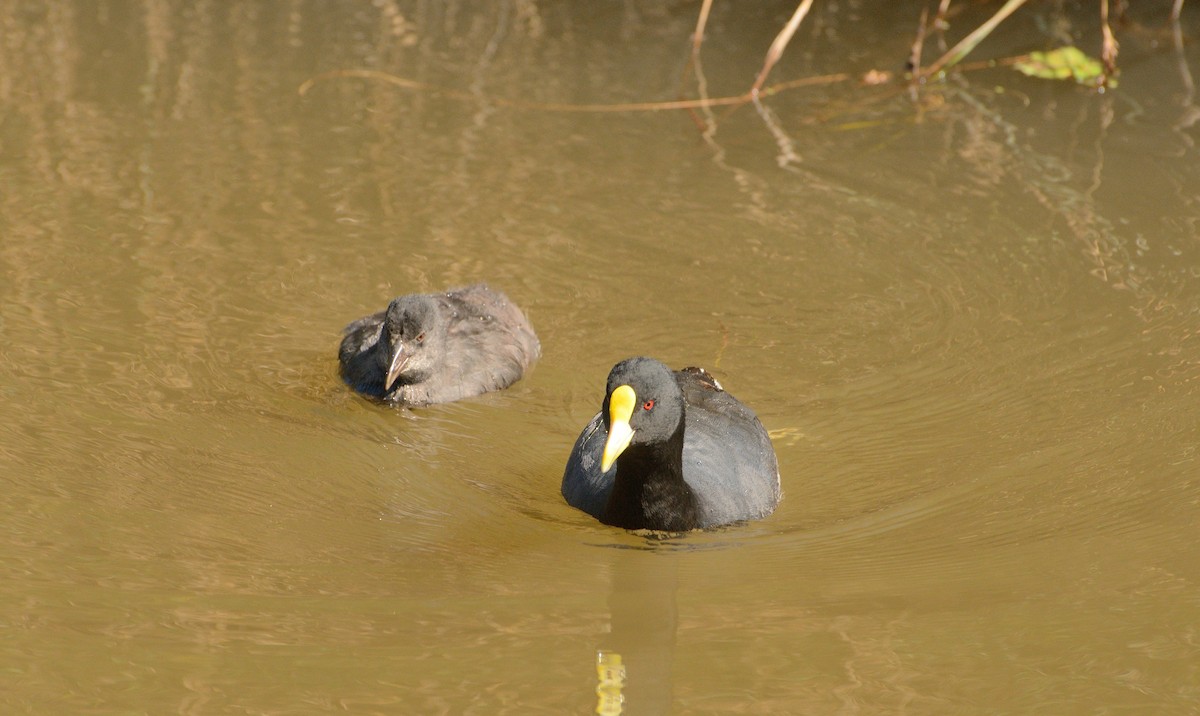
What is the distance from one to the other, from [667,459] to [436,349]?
1.80 m

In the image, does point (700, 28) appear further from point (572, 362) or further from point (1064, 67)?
point (572, 362)

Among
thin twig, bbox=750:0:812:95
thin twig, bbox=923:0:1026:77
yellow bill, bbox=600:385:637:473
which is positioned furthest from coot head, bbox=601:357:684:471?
thin twig, bbox=923:0:1026:77

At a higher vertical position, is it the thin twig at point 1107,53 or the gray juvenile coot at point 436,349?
the thin twig at point 1107,53

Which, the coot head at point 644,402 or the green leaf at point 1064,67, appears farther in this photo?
the green leaf at point 1064,67

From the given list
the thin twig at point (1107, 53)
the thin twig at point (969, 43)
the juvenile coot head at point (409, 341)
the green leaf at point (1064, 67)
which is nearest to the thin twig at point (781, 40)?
the thin twig at point (969, 43)

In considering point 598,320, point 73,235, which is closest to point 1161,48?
point 598,320

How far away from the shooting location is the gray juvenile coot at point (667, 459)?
5.16 m

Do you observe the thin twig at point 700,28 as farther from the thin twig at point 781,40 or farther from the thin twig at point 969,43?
the thin twig at point 969,43

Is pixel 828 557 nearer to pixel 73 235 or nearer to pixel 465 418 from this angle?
pixel 465 418

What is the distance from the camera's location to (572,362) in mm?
7148

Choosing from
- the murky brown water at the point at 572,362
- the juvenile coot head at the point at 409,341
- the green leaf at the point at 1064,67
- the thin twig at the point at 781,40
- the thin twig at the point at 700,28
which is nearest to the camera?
the murky brown water at the point at 572,362

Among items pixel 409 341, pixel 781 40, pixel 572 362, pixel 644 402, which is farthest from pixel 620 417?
pixel 781 40

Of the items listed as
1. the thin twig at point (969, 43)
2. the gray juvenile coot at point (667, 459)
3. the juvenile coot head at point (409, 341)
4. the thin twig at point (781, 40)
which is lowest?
the gray juvenile coot at point (667, 459)

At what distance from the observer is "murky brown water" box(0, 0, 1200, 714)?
4.52 meters
